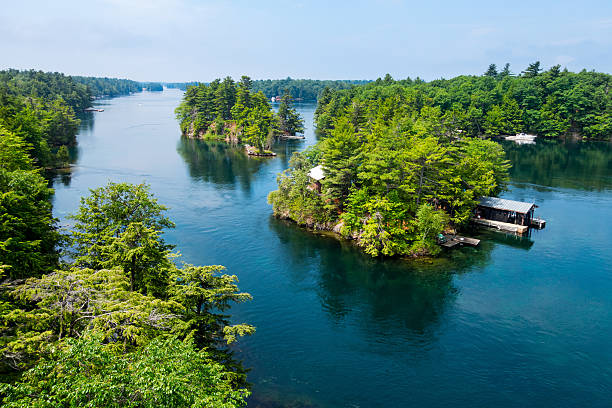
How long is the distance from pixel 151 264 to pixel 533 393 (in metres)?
26.6

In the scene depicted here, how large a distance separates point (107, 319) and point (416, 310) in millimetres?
26662

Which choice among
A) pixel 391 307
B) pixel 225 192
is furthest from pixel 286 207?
pixel 391 307

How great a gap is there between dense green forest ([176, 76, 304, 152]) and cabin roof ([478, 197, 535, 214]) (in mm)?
78291

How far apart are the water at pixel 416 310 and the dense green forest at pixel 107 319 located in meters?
6.21

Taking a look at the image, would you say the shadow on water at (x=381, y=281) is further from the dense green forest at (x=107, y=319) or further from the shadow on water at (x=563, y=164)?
the shadow on water at (x=563, y=164)

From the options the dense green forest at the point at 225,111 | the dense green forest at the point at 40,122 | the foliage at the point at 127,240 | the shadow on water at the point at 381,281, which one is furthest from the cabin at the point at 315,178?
the dense green forest at the point at 225,111

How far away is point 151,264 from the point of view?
26.6 m

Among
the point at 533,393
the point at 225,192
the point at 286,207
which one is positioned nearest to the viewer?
the point at 533,393

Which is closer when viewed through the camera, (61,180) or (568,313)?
(568,313)

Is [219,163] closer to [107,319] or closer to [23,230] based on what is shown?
[23,230]

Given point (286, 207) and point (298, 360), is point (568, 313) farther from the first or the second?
point (286, 207)

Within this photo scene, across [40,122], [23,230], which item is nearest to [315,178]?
[23,230]

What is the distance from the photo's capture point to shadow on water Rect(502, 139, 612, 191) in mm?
80062

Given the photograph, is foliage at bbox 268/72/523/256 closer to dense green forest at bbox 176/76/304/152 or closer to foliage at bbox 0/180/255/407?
foliage at bbox 0/180/255/407
